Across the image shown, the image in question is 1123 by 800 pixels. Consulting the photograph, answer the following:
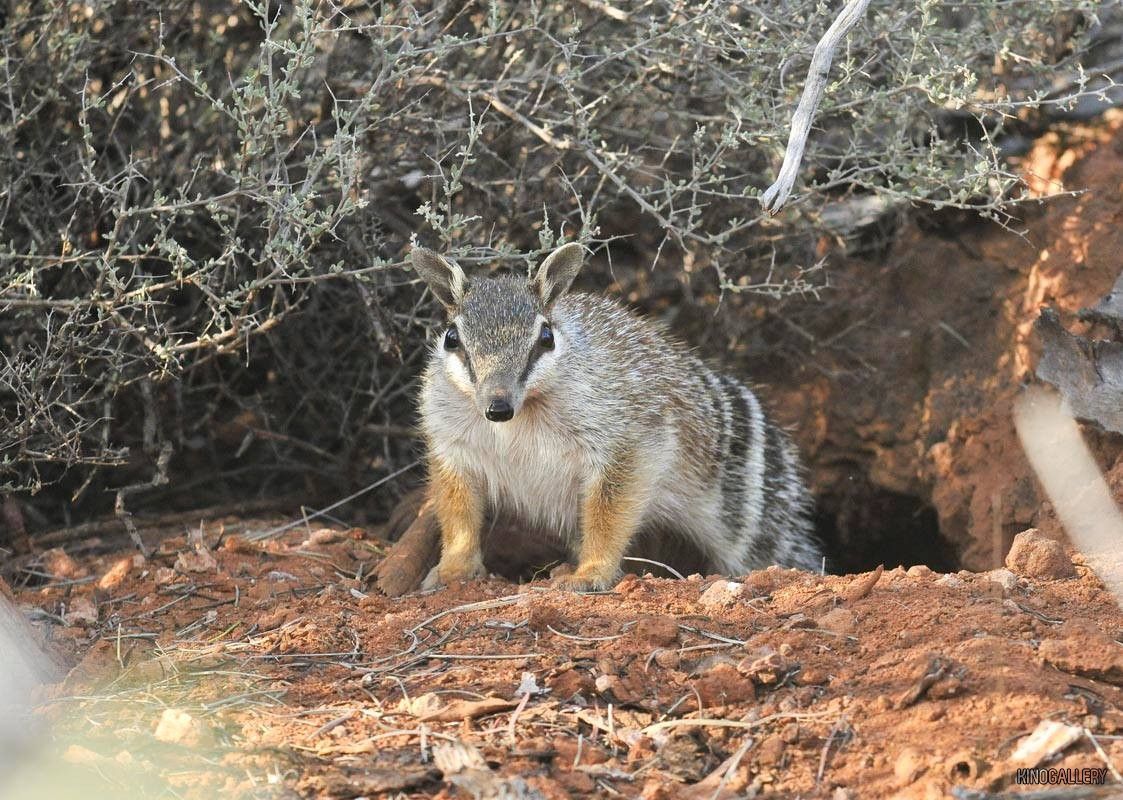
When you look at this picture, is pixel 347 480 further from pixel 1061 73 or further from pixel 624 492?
pixel 1061 73

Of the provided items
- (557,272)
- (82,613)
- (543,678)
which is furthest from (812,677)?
(82,613)

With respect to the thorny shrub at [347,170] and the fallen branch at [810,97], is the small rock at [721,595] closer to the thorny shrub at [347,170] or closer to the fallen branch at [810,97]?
the fallen branch at [810,97]

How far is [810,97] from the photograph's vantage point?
451 centimetres

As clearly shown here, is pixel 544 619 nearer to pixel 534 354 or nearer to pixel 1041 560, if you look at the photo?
pixel 534 354

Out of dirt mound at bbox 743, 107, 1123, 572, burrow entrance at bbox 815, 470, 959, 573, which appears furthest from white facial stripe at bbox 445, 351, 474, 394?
burrow entrance at bbox 815, 470, 959, 573

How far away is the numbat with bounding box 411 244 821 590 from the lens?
220 inches

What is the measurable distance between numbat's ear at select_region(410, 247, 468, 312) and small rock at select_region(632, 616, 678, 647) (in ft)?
6.49

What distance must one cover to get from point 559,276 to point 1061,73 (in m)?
3.18

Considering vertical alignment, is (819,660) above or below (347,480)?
above

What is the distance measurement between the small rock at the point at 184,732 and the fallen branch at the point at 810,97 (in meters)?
2.47

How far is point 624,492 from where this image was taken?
19.5 feet

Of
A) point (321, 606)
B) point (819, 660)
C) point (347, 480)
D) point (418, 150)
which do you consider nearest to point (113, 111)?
point (418, 150)

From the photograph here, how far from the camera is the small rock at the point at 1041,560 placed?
4.80 meters

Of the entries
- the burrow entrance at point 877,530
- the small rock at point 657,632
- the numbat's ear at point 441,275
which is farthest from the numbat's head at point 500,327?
the burrow entrance at point 877,530
